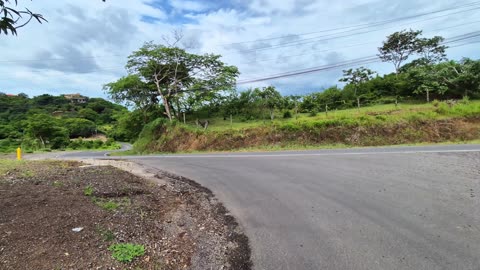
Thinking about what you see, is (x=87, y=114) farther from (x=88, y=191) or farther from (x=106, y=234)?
(x=106, y=234)

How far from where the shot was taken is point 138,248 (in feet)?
12.6

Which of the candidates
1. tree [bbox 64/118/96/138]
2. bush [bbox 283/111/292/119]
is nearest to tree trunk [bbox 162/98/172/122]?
bush [bbox 283/111/292/119]

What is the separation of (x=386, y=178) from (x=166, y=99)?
3259 centimetres

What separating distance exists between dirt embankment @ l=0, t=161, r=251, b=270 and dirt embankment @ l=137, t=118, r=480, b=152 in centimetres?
1622

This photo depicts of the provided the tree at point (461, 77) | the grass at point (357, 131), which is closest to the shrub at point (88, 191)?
the grass at point (357, 131)

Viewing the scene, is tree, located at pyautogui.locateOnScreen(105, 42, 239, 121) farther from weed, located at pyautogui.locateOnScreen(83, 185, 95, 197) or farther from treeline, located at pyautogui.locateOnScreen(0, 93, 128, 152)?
weed, located at pyautogui.locateOnScreen(83, 185, 95, 197)

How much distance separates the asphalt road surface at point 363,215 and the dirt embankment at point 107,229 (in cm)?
53

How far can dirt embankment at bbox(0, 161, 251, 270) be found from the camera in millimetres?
3422

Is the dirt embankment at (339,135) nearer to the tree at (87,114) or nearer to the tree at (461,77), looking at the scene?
the tree at (461,77)

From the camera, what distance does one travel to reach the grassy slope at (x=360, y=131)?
63.0 feet

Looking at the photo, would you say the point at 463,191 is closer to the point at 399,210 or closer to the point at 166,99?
the point at 399,210

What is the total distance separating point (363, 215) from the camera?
16.6 feet

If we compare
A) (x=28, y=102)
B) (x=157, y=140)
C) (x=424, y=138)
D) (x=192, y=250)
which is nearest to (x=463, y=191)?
(x=192, y=250)

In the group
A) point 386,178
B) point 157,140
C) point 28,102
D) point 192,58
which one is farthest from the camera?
point 28,102
